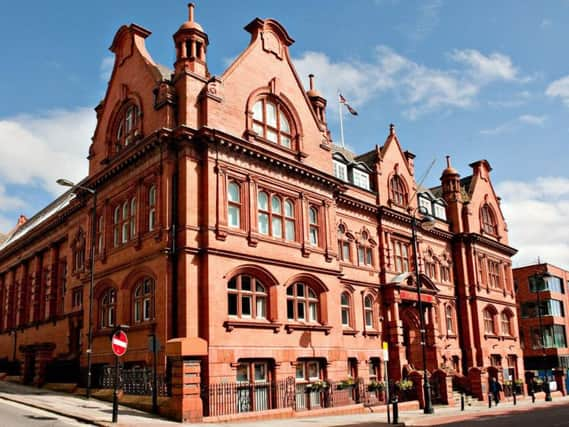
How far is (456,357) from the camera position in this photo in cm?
4228

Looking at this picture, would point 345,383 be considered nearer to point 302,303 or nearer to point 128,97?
point 302,303

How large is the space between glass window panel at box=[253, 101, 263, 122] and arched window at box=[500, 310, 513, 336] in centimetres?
3095

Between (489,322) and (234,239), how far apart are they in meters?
29.2

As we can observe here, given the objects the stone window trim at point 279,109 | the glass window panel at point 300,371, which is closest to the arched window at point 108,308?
the glass window panel at point 300,371

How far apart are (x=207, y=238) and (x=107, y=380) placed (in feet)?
28.4

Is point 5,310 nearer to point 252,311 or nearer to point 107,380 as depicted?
point 107,380

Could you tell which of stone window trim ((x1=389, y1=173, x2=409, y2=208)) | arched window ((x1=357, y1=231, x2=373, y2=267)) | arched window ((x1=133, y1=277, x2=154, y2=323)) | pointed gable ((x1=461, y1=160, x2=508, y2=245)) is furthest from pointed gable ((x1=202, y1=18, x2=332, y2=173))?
pointed gable ((x1=461, y1=160, x2=508, y2=245))

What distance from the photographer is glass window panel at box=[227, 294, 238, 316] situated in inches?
977

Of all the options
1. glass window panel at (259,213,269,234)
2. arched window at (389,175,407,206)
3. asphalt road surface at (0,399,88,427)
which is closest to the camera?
asphalt road surface at (0,399,88,427)

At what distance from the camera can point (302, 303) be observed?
92.8 ft

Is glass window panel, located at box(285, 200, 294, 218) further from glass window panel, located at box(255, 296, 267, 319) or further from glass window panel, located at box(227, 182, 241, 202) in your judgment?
glass window panel, located at box(255, 296, 267, 319)

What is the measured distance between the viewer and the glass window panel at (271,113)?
29.2 meters

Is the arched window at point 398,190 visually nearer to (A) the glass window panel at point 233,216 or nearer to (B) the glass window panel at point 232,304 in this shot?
(A) the glass window panel at point 233,216

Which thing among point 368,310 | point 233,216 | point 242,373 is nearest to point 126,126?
point 233,216
